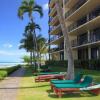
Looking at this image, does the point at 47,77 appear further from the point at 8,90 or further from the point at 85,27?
the point at 85,27

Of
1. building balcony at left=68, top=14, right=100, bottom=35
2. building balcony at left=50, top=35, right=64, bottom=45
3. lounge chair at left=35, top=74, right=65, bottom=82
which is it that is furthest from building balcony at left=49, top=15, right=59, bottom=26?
lounge chair at left=35, top=74, right=65, bottom=82

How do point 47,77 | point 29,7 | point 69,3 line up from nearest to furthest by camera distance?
point 47,77 < point 29,7 < point 69,3

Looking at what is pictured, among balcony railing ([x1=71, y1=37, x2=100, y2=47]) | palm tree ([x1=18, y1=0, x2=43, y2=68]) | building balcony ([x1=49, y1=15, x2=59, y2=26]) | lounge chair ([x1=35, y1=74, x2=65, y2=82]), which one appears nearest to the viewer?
lounge chair ([x1=35, y1=74, x2=65, y2=82])

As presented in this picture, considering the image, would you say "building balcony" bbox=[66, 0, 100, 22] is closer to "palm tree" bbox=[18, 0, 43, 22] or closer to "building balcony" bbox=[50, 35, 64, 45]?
"palm tree" bbox=[18, 0, 43, 22]

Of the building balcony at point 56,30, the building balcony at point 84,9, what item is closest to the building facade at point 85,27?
the building balcony at point 84,9

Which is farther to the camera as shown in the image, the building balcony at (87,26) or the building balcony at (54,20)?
the building balcony at (54,20)

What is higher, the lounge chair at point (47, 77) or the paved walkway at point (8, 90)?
the lounge chair at point (47, 77)

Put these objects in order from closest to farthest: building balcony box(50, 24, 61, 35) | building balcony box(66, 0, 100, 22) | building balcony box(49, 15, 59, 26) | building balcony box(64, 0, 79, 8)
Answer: building balcony box(66, 0, 100, 22) < building balcony box(64, 0, 79, 8) < building balcony box(50, 24, 61, 35) < building balcony box(49, 15, 59, 26)

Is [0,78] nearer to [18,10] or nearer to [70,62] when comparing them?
[70,62]

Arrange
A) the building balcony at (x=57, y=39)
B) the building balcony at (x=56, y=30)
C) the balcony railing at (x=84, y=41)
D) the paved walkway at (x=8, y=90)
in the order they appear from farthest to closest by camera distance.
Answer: the building balcony at (x=56, y=30)
the building balcony at (x=57, y=39)
the balcony railing at (x=84, y=41)
the paved walkway at (x=8, y=90)

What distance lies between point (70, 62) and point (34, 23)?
3498 cm

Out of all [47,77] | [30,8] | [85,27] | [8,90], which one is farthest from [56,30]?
[8,90]

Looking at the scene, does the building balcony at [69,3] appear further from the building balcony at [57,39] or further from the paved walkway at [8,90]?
the paved walkway at [8,90]

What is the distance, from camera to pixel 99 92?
14.9 m
